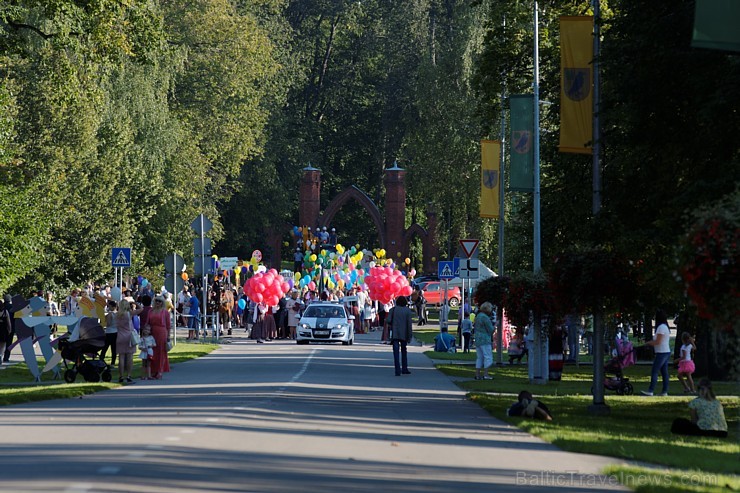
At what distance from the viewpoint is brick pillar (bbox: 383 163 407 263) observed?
94125 millimetres

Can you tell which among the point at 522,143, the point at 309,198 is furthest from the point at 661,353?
the point at 309,198

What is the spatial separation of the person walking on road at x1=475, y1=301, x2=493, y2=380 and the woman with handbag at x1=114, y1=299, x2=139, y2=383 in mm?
7960

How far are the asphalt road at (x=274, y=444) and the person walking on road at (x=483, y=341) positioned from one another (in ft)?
18.3

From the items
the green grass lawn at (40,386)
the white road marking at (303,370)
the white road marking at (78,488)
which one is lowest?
the green grass lawn at (40,386)

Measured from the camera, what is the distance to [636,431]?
838 inches

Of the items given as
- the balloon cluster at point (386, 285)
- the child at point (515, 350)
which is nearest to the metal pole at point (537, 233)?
the child at point (515, 350)

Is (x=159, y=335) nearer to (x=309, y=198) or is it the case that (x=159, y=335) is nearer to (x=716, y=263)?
(x=716, y=263)

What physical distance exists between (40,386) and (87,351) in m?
1.80

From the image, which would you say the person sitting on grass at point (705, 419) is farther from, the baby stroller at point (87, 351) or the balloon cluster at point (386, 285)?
the balloon cluster at point (386, 285)

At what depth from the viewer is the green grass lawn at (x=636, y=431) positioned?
14.3m

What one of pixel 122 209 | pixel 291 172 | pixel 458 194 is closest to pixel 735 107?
pixel 122 209

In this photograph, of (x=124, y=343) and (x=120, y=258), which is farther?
(x=120, y=258)

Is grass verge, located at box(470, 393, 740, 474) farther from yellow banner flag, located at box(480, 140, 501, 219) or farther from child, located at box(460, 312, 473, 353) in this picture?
child, located at box(460, 312, 473, 353)

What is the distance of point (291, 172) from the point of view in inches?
3942
